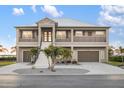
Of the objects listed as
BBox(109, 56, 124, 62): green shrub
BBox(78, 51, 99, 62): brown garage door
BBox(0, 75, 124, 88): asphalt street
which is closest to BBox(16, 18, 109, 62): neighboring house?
BBox(78, 51, 99, 62): brown garage door

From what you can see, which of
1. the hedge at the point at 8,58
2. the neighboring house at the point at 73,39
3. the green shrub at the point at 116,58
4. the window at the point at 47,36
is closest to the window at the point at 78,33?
the neighboring house at the point at 73,39

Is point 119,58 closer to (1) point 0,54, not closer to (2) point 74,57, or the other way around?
(2) point 74,57

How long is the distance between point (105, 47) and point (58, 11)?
5.41 m

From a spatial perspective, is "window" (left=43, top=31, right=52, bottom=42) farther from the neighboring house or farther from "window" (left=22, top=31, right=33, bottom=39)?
"window" (left=22, top=31, right=33, bottom=39)

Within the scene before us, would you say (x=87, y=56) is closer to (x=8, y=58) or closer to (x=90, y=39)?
(x=90, y=39)

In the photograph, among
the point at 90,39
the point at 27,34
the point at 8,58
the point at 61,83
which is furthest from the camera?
the point at 27,34

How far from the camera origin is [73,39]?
1045 inches

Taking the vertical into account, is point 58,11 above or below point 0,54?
above

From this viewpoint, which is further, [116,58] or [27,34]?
[116,58]

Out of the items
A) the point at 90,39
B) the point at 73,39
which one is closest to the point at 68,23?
the point at 73,39

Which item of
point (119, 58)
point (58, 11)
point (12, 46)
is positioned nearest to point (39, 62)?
point (12, 46)

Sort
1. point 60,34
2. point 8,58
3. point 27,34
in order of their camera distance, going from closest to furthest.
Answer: point 8,58
point 60,34
point 27,34
